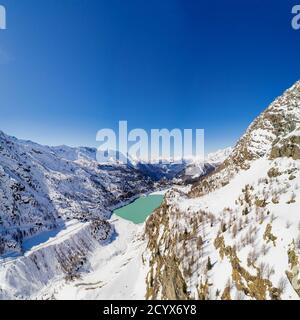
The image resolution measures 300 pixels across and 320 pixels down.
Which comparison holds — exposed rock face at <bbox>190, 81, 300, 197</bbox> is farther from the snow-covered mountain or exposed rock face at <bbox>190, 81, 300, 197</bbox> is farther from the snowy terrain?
the snow-covered mountain

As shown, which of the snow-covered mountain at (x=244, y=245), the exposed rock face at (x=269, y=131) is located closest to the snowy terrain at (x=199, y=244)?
the snow-covered mountain at (x=244, y=245)

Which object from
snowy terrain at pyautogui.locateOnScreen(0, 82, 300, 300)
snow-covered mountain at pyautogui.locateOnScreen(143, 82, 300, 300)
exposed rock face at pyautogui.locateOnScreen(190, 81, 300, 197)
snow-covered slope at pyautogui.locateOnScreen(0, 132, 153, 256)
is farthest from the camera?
snow-covered slope at pyautogui.locateOnScreen(0, 132, 153, 256)

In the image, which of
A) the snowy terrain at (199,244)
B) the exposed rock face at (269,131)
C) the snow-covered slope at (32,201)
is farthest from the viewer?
the snow-covered slope at (32,201)

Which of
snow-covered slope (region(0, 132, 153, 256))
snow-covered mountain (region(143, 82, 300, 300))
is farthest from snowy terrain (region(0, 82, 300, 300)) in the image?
snow-covered slope (region(0, 132, 153, 256))

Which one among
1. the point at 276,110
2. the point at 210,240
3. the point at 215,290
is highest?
the point at 276,110

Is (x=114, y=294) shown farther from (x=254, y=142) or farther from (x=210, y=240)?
(x=254, y=142)

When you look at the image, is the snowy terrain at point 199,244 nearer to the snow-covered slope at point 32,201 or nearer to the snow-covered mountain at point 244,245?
the snow-covered mountain at point 244,245

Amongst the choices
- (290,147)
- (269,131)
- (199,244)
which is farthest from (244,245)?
(269,131)

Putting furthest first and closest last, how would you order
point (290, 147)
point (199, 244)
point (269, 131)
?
point (269, 131) → point (290, 147) → point (199, 244)

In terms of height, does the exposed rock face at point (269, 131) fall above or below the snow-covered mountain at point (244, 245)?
above

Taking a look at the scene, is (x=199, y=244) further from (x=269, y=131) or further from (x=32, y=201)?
(x=32, y=201)
